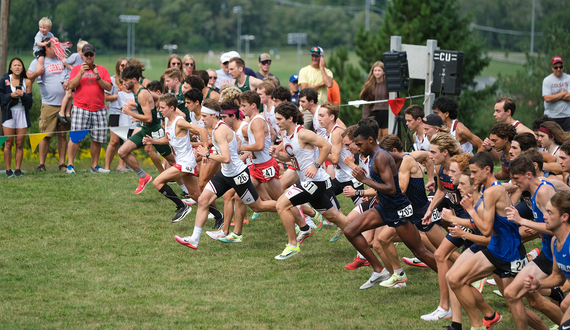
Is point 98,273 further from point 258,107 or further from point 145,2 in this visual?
point 145,2

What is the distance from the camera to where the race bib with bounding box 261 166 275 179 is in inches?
360

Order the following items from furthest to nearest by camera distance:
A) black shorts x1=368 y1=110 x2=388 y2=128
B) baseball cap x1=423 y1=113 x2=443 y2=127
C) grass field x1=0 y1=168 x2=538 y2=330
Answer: black shorts x1=368 y1=110 x2=388 y2=128 → baseball cap x1=423 y1=113 x2=443 y2=127 → grass field x1=0 y1=168 x2=538 y2=330

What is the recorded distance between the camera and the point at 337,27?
308ft

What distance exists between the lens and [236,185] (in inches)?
336

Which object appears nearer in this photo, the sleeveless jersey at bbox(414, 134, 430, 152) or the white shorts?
the sleeveless jersey at bbox(414, 134, 430, 152)

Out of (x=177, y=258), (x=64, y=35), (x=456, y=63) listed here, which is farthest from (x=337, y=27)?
(x=177, y=258)

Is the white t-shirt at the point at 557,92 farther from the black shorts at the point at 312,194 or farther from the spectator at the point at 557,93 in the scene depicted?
the black shorts at the point at 312,194

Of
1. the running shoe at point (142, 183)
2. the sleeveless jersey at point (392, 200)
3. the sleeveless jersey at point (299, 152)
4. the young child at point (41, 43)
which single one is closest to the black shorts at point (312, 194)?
the sleeveless jersey at point (299, 152)

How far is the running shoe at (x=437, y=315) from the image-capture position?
6.45m

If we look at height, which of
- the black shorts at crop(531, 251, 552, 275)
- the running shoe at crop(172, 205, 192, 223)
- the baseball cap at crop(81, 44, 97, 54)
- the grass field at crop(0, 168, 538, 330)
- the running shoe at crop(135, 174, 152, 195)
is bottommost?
the grass field at crop(0, 168, 538, 330)

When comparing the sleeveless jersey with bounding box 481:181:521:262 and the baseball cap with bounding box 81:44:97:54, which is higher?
the baseball cap with bounding box 81:44:97:54

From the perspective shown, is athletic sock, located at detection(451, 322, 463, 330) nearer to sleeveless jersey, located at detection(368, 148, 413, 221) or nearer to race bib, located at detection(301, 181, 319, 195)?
sleeveless jersey, located at detection(368, 148, 413, 221)

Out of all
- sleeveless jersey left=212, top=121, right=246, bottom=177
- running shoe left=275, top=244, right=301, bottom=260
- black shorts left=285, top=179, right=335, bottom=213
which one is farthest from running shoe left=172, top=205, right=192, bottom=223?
black shorts left=285, top=179, right=335, bottom=213

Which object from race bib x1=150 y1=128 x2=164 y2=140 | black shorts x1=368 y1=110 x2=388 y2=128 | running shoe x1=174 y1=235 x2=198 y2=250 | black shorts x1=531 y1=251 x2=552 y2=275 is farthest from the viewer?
black shorts x1=368 y1=110 x2=388 y2=128
